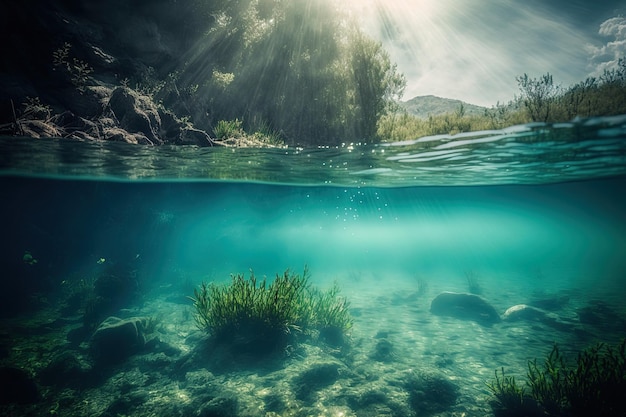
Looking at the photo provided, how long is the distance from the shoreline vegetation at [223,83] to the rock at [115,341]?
23.4 feet

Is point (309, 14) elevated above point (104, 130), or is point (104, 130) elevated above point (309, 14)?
point (309, 14)

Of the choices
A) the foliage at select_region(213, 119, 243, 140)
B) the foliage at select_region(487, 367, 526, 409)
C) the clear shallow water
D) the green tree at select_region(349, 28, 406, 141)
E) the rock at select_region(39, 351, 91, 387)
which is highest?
the green tree at select_region(349, 28, 406, 141)

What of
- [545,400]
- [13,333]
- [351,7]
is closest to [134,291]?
[13,333]

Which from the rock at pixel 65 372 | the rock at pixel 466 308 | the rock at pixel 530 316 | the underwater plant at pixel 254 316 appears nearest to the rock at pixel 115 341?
the rock at pixel 65 372

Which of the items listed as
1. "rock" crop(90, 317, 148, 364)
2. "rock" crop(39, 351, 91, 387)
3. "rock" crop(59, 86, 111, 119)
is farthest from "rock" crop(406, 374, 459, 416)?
"rock" crop(59, 86, 111, 119)

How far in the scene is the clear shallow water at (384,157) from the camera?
35.5 feet

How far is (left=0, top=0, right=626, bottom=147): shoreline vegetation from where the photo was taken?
394 inches

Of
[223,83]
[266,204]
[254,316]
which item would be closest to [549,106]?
[254,316]

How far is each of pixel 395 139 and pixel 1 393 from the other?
→ 15943 millimetres

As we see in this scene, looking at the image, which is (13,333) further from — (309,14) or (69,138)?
(309,14)

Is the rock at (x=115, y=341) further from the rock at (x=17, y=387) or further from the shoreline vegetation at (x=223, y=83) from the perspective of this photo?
the shoreline vegetation at (x=223, y=83)

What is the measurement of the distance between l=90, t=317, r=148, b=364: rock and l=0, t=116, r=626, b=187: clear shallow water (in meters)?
6.87

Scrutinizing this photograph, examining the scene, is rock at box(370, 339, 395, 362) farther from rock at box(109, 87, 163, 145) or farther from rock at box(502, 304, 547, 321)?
rock at box(109, 87, 163, 145)

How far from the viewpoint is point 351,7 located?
52.4 ft
